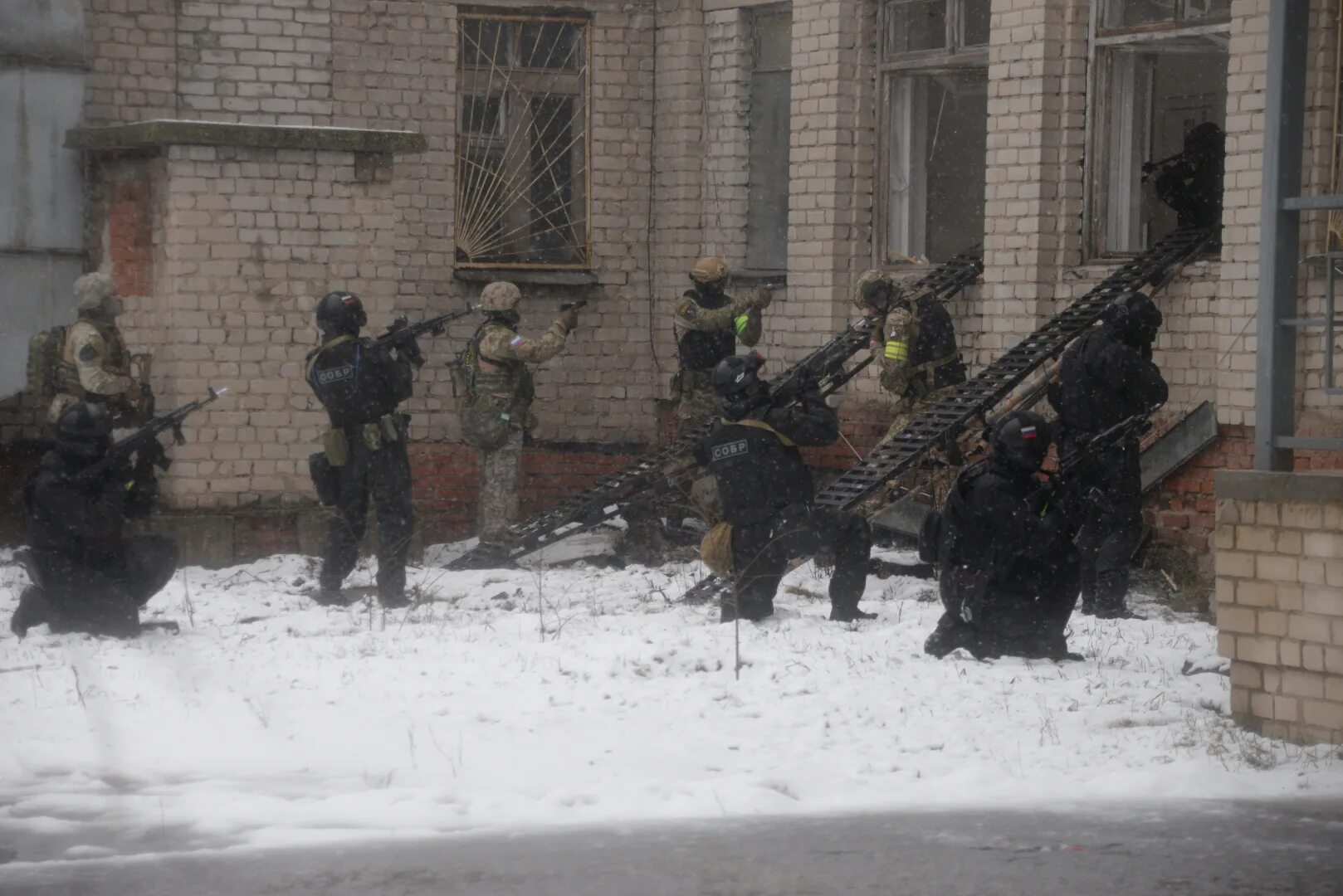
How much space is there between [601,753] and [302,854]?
1427mm

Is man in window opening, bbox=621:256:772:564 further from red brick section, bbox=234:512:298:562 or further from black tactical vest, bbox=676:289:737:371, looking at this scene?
red brick section, bbox=234:512:298:562

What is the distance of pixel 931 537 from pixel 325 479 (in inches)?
133

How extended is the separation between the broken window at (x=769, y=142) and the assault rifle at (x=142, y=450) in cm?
427

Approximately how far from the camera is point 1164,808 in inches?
223

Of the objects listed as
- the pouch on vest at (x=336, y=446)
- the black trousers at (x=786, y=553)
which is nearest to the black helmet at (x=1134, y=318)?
the black trousers at (x=786, y=553)

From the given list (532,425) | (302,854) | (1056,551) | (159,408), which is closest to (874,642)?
(1056,551)

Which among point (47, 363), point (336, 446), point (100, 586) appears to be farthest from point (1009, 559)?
point (47, 363)

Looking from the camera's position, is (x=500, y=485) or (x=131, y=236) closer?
(x=131, y=236)

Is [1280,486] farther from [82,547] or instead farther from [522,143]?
[522,143]

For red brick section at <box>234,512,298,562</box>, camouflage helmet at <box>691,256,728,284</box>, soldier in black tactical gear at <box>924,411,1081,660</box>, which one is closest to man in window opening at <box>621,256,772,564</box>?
camouflage helmet at <box>691,256,728,284</box>

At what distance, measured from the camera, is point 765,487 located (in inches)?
343

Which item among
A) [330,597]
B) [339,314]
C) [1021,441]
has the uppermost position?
[339,314]

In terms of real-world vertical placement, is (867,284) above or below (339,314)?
above

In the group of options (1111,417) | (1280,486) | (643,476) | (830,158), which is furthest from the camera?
(830,158)
